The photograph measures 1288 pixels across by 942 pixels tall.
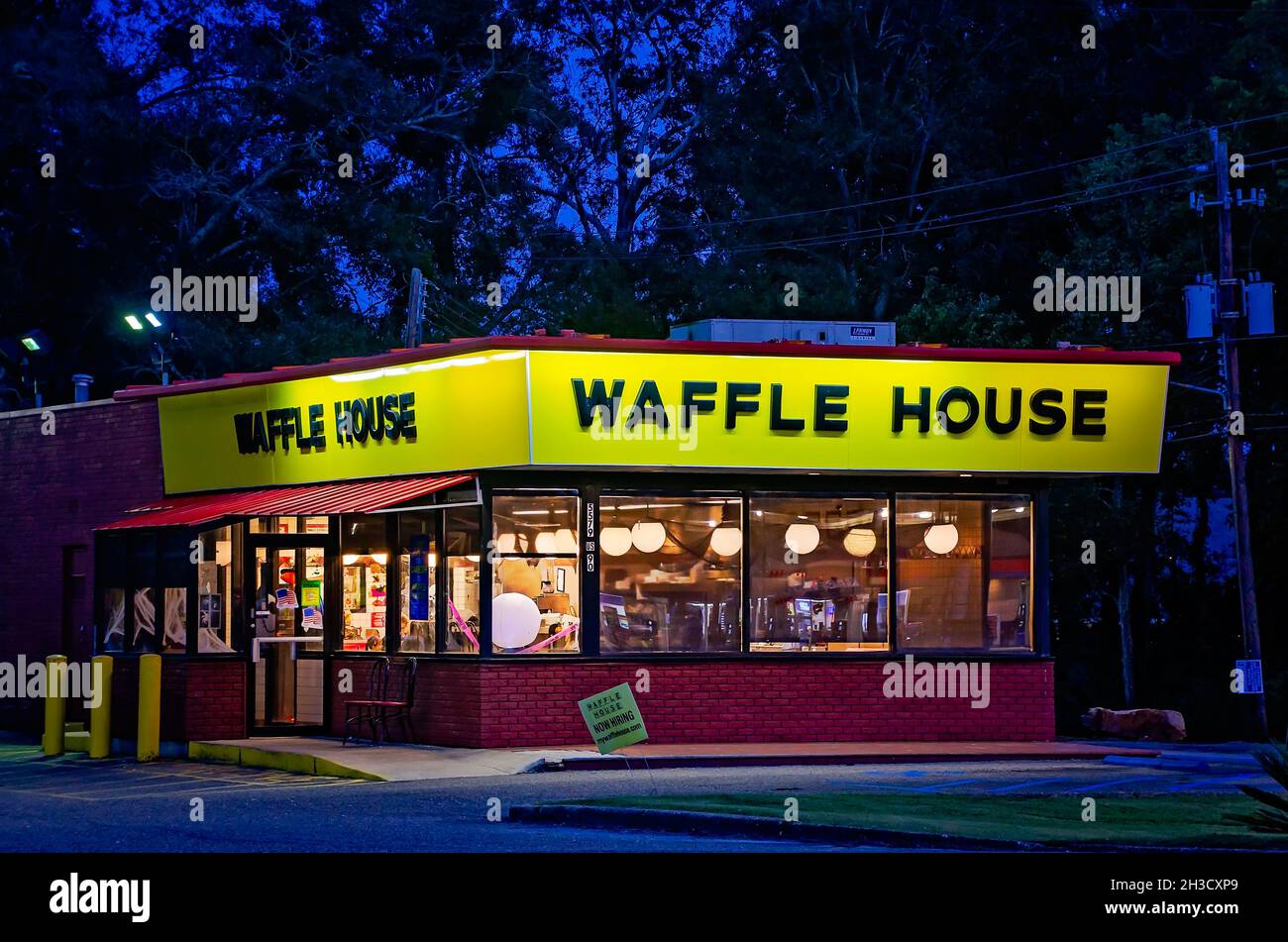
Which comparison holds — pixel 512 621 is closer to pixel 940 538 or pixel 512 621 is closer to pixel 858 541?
pixel 858 541

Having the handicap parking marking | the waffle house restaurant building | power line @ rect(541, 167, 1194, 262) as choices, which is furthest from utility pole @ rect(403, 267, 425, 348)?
power line @ rect(541, 167, 1194, 262)

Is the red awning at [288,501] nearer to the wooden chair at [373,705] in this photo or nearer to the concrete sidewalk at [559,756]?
the wooden chair at [373,705]

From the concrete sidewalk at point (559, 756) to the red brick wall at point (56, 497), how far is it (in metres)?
5.47

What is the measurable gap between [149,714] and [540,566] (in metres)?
5.00

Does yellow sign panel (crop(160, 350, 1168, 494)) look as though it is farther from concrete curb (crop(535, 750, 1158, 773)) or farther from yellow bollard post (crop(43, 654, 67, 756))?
yellow bollard post (crop(43, 654, 67, 756))

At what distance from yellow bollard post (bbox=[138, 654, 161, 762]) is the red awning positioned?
1.93m

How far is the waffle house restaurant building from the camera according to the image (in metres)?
21.4

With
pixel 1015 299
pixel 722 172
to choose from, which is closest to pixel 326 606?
pixel 1015 299

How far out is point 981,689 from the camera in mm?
22547

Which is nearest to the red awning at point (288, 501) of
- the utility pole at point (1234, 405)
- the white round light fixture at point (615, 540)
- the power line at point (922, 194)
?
the white round light fixture at point (615, 540)

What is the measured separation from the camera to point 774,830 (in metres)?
14.0

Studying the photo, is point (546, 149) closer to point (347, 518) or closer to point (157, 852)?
point (347, 518)

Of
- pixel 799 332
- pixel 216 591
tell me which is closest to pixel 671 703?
pixel 799 332
